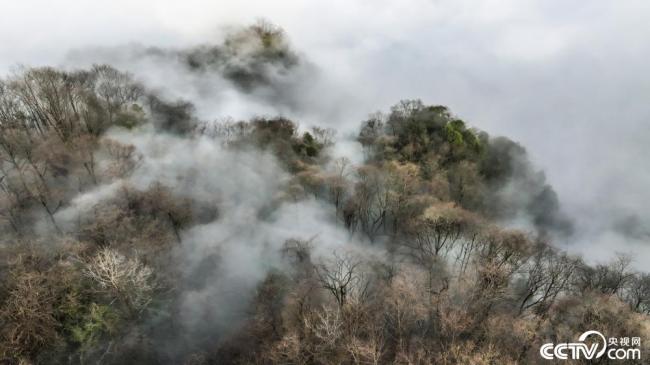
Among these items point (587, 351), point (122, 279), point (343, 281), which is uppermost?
point (122, 279)

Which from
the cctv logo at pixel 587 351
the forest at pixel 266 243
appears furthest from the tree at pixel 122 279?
the cctv logo at pixel 587 351

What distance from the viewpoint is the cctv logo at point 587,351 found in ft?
132

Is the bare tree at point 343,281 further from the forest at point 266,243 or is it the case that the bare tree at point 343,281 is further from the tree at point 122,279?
the tree at point 122,279

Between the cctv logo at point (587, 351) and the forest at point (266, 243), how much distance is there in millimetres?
1231

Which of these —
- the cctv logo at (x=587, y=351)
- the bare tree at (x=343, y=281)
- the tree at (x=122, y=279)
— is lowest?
the cctv logo at (x=587, y=351)

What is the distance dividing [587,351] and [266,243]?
152 ft

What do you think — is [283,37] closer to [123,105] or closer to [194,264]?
[123,105]

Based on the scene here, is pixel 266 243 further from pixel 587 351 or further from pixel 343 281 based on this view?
pixel 587 351

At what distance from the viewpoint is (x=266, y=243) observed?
2761 inches

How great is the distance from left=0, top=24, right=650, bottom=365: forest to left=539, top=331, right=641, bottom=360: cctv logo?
1.23 meters

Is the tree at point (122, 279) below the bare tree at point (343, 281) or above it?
above

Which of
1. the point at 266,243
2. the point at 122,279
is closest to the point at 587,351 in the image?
the point at 266,243

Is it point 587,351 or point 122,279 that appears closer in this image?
point 587,351

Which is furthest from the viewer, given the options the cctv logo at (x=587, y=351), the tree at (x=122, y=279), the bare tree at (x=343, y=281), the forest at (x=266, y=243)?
the bare tree at (x=343, y=281)
